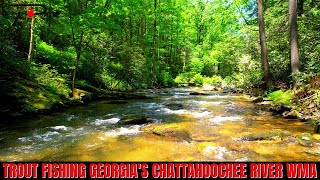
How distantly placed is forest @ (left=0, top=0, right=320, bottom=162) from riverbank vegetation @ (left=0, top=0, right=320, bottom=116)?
4 centimetres

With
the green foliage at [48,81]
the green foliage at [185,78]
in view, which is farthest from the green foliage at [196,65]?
the green foliage at [48,81]

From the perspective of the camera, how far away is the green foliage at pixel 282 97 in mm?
12195

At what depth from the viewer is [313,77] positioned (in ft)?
34.5

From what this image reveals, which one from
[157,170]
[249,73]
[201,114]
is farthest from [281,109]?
[157,170]

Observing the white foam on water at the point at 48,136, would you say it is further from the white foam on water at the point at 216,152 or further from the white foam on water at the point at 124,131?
the white foam on water at the point at 216,152

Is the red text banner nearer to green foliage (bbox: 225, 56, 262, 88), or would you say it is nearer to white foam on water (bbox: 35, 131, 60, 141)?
white foam on water (bbox: 35, 131, 60, 141)

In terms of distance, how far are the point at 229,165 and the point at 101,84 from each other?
53.9 ft

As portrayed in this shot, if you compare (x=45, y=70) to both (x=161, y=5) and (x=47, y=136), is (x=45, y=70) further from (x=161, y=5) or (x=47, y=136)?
(x=161, y=5)

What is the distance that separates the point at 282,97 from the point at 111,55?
13703 millimetres

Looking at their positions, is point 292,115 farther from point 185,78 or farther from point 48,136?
point 185,78

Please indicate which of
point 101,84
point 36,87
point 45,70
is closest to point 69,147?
point 36,87

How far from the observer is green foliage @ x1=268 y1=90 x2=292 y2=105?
40.0 ft

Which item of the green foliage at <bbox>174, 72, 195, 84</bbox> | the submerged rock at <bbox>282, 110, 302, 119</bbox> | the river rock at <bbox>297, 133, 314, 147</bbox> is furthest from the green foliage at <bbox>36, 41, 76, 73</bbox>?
the green foliage at <bbox>174, 72, 195, 84</bbox>

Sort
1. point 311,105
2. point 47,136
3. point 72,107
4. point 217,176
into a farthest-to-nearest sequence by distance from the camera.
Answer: point 72,107 < point 311,105 < point 47,136 < point 217,176
